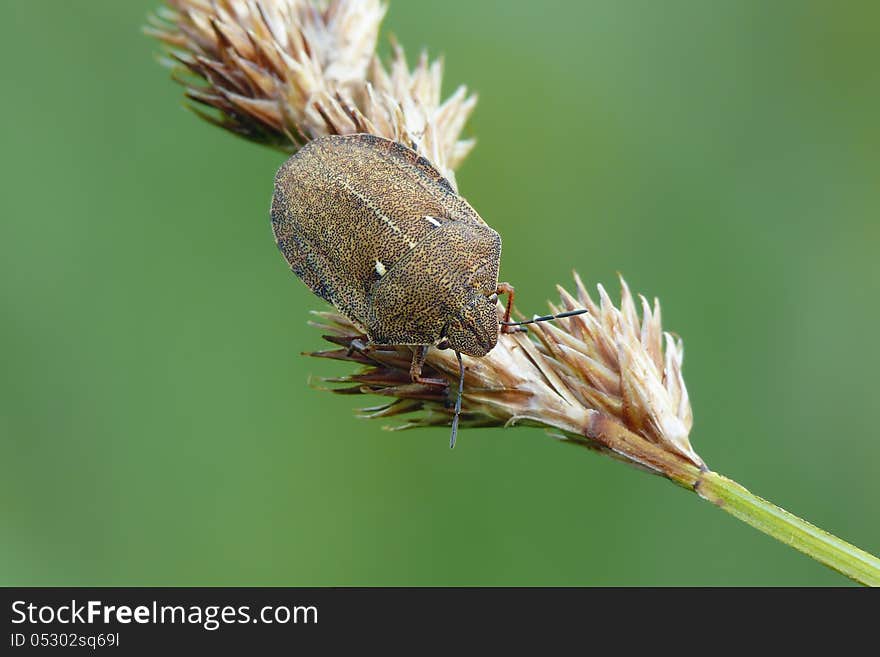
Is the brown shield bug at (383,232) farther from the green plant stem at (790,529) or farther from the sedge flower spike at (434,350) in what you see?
the green plant stem at (790,529)

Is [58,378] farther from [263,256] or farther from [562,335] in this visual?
[562,335]

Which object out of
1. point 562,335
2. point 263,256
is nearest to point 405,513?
point 263,256

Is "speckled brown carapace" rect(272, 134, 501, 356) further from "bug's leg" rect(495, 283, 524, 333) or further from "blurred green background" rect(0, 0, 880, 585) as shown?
"blurred green background" rect(0, 0, 880, 585)

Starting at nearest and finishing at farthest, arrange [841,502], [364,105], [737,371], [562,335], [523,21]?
[562,335], [364,105], [841,502], [737,371], [523,21]

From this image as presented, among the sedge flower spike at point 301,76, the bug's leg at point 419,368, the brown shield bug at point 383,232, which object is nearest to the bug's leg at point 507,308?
the brown shield bug at point 383,232

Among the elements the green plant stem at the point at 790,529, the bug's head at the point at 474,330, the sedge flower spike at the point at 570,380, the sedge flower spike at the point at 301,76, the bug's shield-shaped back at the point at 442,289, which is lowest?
the green plant stem at the point at 790,529
